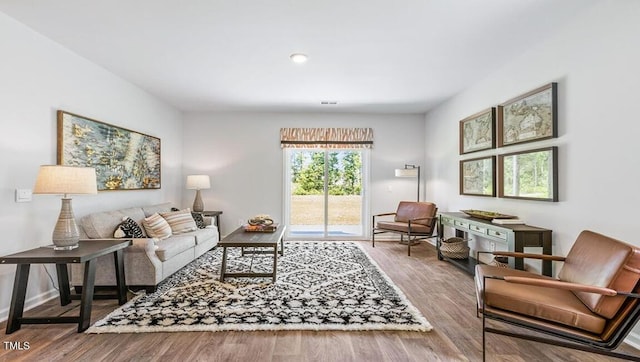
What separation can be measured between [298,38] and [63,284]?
3138 mm

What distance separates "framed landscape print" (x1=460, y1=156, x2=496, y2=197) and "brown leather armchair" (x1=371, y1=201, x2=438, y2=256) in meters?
0.71

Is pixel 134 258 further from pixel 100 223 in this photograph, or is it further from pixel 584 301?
pixel 584 301

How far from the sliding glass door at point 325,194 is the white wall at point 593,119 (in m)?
3.12

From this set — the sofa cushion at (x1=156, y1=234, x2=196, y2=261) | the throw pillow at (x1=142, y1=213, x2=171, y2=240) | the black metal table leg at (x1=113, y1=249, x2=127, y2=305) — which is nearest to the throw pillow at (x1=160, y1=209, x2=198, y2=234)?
the sofa cushion at (x1=156, y1=234, x2=196, y2=261)

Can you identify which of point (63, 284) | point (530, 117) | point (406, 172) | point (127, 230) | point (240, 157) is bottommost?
point (63, 284)

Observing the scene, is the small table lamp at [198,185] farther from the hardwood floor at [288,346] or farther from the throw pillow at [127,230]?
the hardwood floor at [288,346]

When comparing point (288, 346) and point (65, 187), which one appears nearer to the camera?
point (288, 346)

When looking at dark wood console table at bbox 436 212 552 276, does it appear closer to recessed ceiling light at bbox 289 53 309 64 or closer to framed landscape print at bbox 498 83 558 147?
framed landscape print at bbox 498 83 558 147

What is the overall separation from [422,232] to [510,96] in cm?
233

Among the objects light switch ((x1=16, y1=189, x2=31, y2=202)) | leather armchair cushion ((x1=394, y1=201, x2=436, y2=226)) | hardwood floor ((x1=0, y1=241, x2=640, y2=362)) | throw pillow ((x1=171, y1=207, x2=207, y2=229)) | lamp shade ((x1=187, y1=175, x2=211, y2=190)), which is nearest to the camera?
hardwood floor ((x1=0, y1=241, x2=640, y2=362))

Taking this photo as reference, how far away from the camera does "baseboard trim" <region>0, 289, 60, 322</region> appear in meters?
2.65

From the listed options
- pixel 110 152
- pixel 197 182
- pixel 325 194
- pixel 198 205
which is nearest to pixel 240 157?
pixel 197 182

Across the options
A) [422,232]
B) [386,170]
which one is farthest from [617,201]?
[386,170]

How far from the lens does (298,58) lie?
350 centimetres
